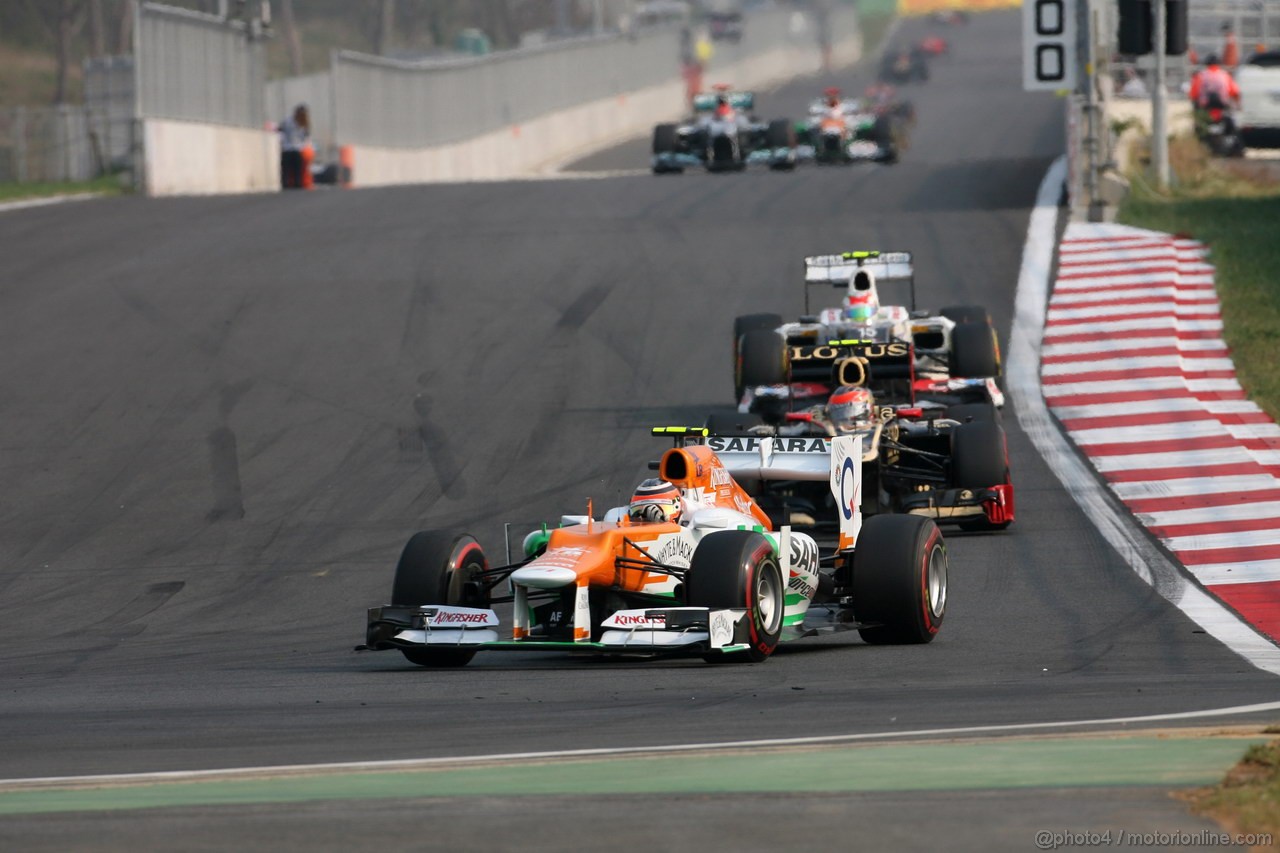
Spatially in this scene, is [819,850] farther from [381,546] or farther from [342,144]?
[342,144]

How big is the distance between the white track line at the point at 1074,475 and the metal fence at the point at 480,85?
21905mm

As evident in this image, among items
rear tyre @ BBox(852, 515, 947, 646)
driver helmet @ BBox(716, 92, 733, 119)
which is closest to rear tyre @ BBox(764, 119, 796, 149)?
driver helmet @ BBox(716, 92, 733, 119)

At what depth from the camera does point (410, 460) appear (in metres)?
17.5

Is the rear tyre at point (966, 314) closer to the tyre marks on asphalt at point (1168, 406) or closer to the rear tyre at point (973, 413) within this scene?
the tyre marks on asphalt at point (1168, 406)

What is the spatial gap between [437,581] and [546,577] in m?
0.88

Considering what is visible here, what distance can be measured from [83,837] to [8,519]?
1049cm

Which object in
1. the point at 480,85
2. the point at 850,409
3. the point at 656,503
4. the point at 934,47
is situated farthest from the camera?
the point at 934,47

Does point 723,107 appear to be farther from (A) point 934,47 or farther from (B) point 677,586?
(A) point 934,47

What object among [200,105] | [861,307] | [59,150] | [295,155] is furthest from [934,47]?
[861,307]

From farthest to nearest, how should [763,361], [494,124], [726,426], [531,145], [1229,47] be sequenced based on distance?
[531,145]
[494,124]
[1229,47]
[763,361]
[726,426]

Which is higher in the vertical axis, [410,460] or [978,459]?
[978,459]

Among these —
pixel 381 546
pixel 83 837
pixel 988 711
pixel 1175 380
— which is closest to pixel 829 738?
pixel 988 711

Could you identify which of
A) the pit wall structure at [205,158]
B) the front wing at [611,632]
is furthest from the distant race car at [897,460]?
the pit wall structure at [205,158]

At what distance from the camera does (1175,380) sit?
1886cm
